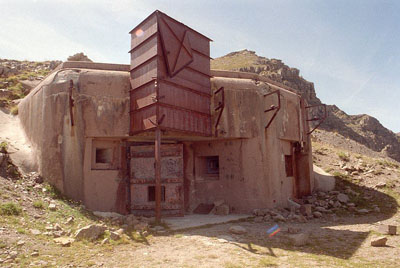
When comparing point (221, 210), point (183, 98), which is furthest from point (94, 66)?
point (221, 210)

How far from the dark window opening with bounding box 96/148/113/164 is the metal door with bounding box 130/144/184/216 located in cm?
69

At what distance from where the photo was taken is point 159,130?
28.1 feet

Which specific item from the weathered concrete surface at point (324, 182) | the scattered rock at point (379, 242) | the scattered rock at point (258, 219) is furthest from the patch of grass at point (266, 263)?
the weathered concrete surface at point (324, 182)

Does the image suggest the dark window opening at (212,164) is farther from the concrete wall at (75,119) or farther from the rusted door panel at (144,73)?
the rusted door panel at (144,73)

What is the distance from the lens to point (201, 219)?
9.06m

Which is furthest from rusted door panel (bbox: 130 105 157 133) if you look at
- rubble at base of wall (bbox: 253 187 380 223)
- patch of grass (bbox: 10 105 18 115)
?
patch of grass (bbox: 10 105 18 115)

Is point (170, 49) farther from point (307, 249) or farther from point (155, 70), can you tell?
point (307, 249)

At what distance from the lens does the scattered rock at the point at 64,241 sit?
5535mm

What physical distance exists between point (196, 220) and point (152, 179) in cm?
191

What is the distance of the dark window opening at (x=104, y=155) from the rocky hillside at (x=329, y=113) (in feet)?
112

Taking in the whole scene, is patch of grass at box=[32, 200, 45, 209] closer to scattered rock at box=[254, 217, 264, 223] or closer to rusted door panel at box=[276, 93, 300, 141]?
scattered rock at box=[254, 217, 264, 223]

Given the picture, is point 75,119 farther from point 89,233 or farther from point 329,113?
point 329,113

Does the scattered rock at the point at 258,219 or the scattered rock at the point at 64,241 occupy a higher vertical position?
the scattered rock at the point at 64,241

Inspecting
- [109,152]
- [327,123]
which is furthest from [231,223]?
[327,123]
